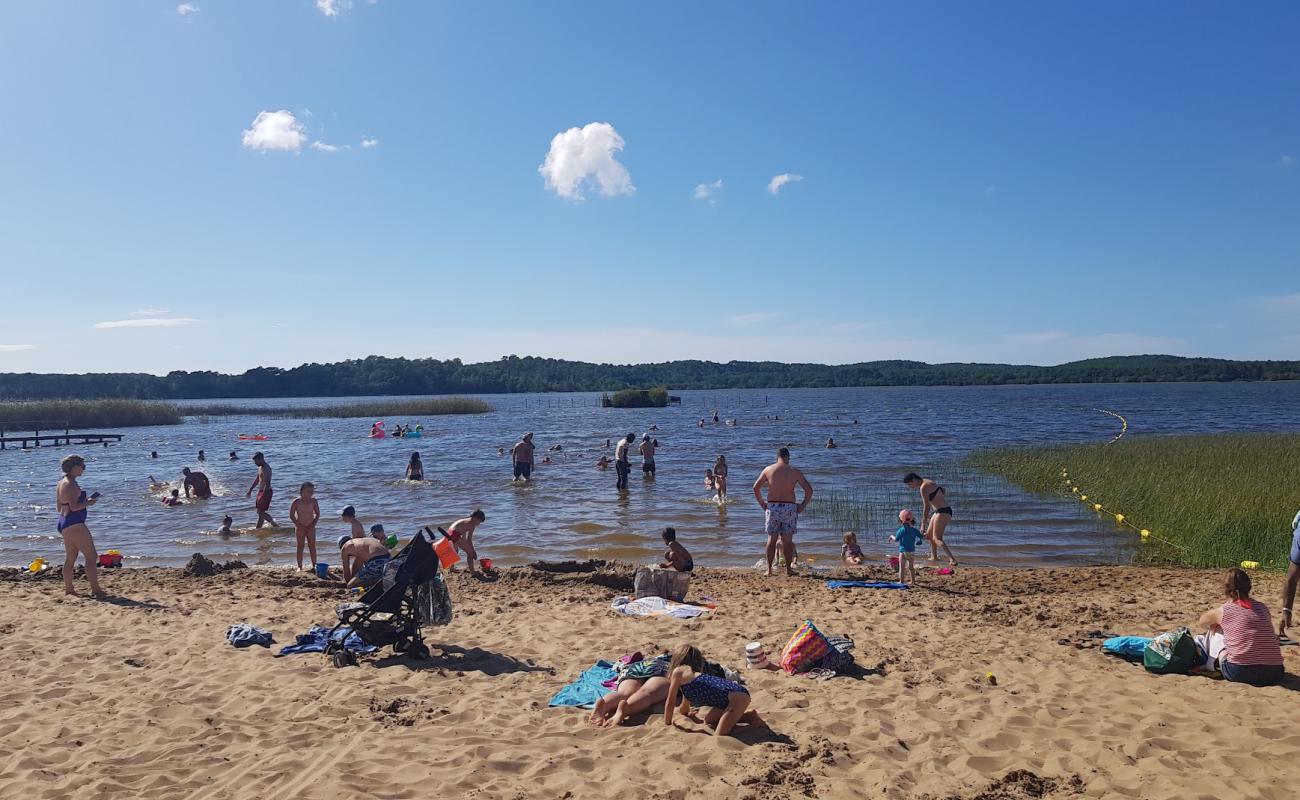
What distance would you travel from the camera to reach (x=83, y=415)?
178 ft

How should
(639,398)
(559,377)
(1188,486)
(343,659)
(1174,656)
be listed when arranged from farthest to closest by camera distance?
(559,377), (639,398), (1188,486), (343,659), (1174,656)

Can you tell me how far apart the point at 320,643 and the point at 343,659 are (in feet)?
2.43

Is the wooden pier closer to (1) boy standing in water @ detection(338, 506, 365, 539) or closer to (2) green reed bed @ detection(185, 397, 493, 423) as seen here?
(2) green reed bed @ detection(185, 397, 493, 423)

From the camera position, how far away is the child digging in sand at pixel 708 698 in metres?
5.45

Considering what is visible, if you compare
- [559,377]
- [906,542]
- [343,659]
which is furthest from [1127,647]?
[559,377]

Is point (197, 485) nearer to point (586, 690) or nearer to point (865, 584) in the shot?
point (865, 584)

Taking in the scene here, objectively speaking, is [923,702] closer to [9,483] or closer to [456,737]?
[456,737]

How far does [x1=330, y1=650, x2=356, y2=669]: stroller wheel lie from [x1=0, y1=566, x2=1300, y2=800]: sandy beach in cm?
11

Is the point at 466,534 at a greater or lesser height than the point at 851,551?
greater

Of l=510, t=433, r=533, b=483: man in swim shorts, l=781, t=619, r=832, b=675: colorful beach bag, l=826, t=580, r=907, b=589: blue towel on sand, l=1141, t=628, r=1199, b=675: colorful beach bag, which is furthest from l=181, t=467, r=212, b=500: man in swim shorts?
l=1141, t=628, r=1199, b=675: colorful beach bag

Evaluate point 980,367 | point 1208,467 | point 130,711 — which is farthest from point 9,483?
point 980,367

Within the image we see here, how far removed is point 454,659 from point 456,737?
6.06 ft

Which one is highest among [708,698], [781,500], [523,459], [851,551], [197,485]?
[781,500]

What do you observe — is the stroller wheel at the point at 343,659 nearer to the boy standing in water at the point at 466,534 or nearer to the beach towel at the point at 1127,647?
the boy standing in water at the point at 466,534
